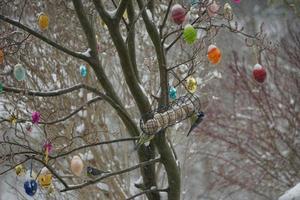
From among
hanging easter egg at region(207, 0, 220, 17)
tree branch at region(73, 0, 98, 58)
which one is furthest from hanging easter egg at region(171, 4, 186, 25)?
tree branch at region(73, 0, 98, 58)

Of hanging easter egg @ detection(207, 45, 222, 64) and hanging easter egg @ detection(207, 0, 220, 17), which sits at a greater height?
hanging easter egg @ detection(207, 0, 220, 17)

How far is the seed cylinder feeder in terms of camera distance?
2.66 meters

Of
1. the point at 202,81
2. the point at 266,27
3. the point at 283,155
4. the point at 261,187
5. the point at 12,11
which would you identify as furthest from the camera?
the point at 266,27

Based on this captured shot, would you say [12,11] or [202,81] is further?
[202,81]

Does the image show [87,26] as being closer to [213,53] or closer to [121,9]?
[121,9]

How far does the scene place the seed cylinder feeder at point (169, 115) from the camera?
2656 millimetres

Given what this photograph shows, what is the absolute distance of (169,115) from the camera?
2.71 metres

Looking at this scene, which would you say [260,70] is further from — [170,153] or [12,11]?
Result: [12,11]

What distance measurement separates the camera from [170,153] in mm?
3141

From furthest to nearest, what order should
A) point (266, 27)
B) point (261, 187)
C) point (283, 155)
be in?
point (266, 27), point (261, 187), point (283, 155)

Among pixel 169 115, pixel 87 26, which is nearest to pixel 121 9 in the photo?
pixel 87 26

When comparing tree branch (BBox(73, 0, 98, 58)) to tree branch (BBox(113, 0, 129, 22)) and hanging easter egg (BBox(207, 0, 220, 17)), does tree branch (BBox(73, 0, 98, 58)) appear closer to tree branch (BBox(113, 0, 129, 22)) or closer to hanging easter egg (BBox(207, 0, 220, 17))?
tree branch (BBox(113, 0, 129, 22))

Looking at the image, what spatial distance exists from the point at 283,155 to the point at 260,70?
4.66m

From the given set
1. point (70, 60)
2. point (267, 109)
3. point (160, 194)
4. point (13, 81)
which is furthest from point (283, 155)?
point (160, 194)
